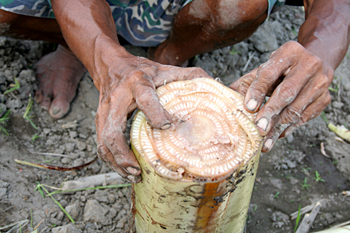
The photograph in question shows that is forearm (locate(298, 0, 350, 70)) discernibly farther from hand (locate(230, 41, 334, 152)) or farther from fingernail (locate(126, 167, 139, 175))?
fingernail (locate(126, 167, 139, 175))

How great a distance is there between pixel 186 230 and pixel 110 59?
0.94 metres

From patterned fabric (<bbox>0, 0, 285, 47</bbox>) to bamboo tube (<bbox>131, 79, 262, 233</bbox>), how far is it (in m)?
1.00

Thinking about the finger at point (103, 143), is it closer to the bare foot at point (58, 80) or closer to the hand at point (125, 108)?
the hand at point (125, 108)

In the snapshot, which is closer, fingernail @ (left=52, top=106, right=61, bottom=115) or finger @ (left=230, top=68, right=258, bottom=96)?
finger @ (left=230, top=68, right=258, bottom=96)

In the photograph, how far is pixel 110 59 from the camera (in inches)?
58.2

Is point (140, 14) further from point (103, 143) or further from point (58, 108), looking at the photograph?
point (103, 143)

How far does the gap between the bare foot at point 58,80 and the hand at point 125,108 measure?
4.33 feet

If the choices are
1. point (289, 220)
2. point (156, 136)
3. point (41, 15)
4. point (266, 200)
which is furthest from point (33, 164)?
point (289, 220)

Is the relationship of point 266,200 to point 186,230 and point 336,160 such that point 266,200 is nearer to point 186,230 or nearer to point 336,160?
point 336,160

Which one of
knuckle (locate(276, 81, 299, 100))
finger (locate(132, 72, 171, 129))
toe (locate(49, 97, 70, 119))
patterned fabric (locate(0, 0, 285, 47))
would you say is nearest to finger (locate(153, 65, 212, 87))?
finger (locate(132, 72, 171, 129))

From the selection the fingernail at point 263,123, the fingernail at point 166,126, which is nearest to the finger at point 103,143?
the fingernail at point 166,126

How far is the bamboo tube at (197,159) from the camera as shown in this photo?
3.95ft

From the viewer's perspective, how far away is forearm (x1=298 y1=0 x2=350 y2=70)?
1716mm

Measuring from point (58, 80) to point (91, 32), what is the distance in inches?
46.1
